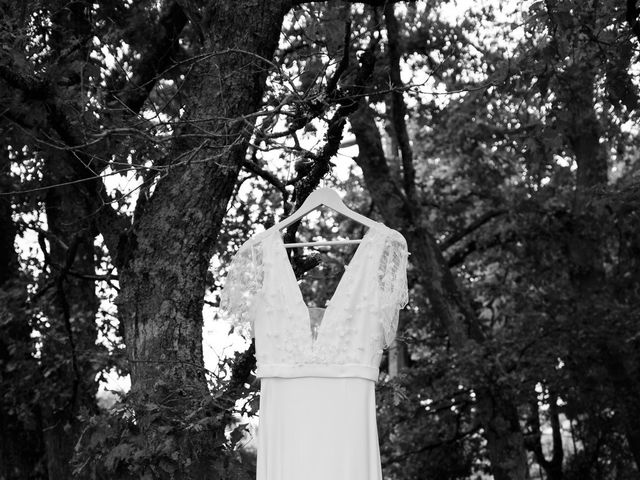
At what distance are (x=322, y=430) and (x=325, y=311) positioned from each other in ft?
1.41

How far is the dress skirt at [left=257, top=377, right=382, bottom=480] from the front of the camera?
10.7ft

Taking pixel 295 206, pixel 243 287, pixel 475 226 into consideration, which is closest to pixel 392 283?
pixel 243 287

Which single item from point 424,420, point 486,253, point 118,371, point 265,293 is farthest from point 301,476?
point 486,253

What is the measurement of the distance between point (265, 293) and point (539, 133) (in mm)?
3410

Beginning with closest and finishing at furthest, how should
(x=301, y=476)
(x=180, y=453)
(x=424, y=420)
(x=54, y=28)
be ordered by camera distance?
(x=301, y=476)
(x=180, y=453)
(x=54, y=28)
(x=424, y=420)

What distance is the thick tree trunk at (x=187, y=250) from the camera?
13.0ft

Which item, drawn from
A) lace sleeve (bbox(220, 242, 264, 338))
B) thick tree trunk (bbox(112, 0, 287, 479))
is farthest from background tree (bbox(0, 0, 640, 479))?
lace sleeve (bbox(220, 242, 264, 338))

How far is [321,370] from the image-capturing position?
3281 millimetres

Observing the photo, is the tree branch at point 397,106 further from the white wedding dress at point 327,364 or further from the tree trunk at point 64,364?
the white wedding dress at point 327,364

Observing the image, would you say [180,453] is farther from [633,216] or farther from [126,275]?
[633,216]

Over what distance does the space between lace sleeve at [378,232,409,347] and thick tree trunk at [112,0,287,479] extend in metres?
0.85

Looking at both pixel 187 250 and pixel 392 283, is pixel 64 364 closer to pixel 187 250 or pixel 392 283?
pixel 187 250

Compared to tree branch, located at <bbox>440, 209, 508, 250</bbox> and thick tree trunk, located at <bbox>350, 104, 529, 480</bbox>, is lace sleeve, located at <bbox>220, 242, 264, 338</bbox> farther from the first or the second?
tree branch, located at <bbox>440, 209, 508, 250</bbox>

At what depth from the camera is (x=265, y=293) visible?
3422mm
